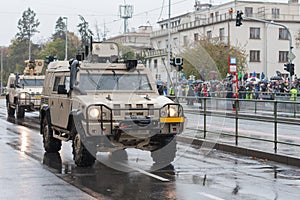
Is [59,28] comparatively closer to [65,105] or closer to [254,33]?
[254,33]

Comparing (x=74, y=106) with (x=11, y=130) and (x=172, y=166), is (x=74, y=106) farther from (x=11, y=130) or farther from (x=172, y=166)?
(x=11, y=130)

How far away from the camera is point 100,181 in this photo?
10297 millimetres

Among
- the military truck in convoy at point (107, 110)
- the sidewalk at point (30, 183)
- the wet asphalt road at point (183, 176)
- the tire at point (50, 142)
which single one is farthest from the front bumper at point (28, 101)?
the sidewalk at point (30, 183)

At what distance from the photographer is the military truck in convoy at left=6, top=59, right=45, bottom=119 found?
2770 cm

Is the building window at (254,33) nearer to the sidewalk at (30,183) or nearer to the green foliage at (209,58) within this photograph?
the green foliage at (209,58)

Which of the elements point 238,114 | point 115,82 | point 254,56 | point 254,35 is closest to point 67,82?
point 115,82

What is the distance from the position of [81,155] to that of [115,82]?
2061 mm

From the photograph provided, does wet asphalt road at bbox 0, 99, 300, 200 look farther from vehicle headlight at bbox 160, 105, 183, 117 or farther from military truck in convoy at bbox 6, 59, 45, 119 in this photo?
military truck in convoy at bbox 6, 59, 45, 119

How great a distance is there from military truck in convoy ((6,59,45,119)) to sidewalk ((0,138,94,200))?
1495 centimetres

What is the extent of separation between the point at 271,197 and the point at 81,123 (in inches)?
172

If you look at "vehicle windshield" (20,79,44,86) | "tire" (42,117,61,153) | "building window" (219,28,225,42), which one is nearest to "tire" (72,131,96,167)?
"tire" (42,117,61,153)

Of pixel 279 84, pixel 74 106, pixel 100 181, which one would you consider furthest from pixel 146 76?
pixel 279 84

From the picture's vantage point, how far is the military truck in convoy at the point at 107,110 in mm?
11297

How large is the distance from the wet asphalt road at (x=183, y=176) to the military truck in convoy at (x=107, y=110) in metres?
0.49
